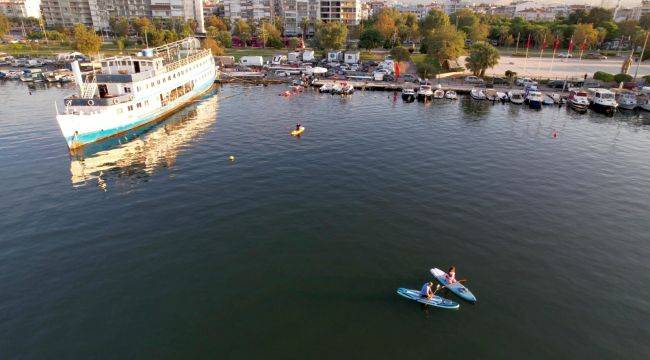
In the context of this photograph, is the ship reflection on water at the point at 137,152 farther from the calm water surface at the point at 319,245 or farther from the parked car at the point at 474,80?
the parked car at the point at 474,80

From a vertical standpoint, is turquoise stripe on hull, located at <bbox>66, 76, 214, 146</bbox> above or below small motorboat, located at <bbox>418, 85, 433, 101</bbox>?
below

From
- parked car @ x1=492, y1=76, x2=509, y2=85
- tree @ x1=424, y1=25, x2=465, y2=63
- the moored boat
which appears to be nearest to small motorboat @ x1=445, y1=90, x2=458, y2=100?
parked car @ x1=492, y1=76, x2=509, y2=85

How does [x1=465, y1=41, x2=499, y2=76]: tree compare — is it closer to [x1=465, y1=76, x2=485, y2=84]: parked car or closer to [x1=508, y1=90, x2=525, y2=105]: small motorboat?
[x1=465, y1=76, x2=485, y2=84]: parked car

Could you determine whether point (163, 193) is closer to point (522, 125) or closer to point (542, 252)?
point (542, 252)

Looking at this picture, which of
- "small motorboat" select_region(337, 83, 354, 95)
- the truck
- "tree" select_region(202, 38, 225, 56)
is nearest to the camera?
"small motorboat" select_region(337, 83, 354, 95)

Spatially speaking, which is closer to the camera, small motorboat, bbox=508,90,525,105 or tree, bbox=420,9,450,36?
small motorboat, bbox=508,90,525,105

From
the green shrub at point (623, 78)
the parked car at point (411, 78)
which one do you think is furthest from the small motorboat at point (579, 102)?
the parked car at point (411, 78)
